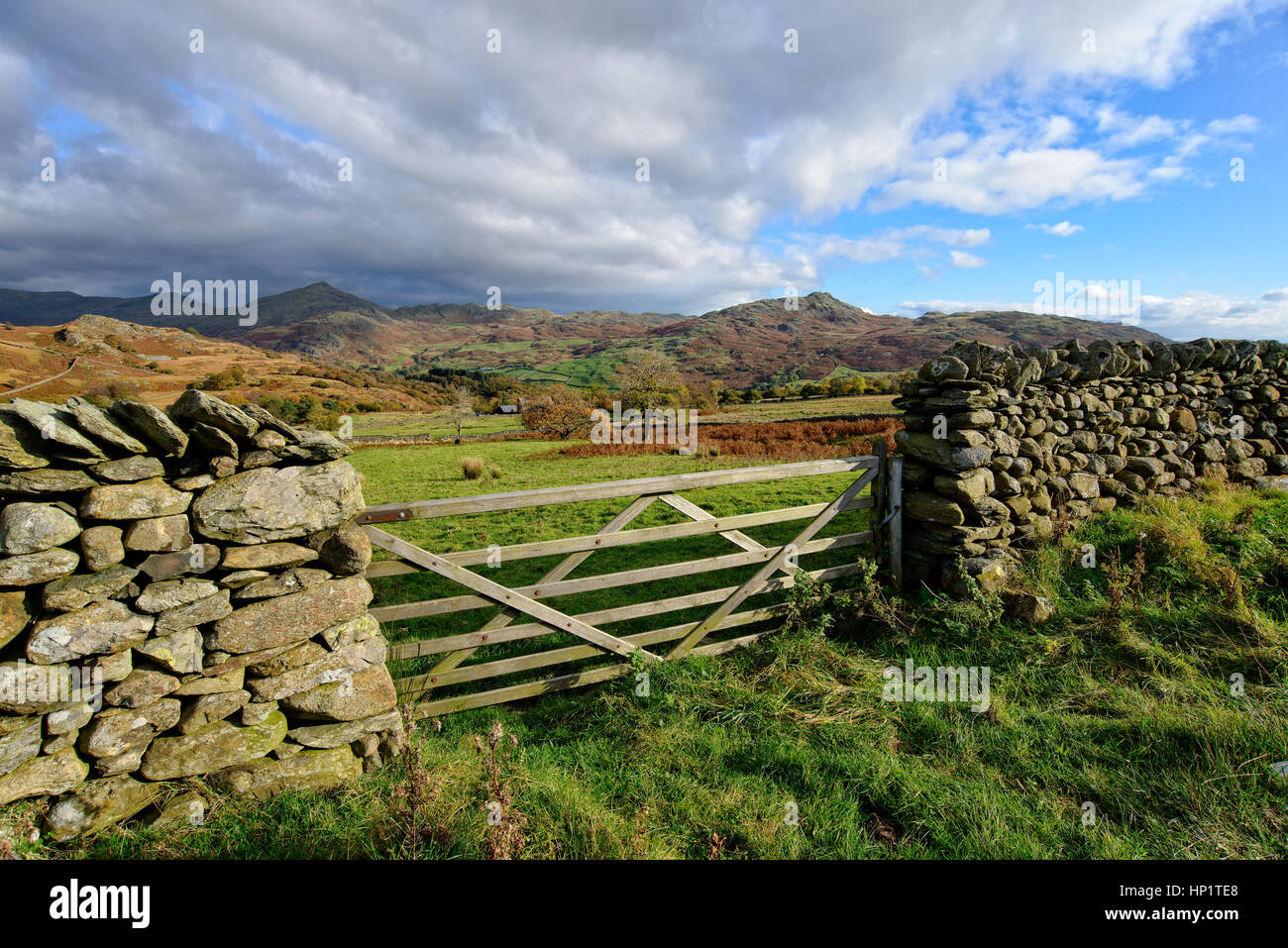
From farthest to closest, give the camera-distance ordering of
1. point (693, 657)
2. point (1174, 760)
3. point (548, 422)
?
Answer: point (548, 422) → point (693, 657) → point (1174, 760)

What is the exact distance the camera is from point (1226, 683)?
171 inches

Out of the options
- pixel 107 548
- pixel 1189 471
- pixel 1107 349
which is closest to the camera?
pixel 107 548

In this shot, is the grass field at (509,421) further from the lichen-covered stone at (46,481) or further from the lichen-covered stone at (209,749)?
the lichen-covered stone at (46,481)

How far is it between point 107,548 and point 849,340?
155 meters

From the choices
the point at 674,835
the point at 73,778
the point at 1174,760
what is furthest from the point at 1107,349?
the point at 73,778

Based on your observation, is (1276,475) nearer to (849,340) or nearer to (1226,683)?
(1226,683)

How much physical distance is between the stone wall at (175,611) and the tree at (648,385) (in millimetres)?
32262

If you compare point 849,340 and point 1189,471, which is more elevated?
point 849,340

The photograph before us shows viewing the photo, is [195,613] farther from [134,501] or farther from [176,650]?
[134,501]

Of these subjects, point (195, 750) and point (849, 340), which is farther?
point (849, 340)

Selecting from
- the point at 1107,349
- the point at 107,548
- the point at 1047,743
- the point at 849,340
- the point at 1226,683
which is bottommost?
the point at 1047,743

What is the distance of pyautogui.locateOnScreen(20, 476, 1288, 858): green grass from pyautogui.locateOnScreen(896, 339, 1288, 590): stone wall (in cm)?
73

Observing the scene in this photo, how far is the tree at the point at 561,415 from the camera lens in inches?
1457

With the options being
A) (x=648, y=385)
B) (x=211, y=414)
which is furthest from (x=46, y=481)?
(x=648, y=385)
